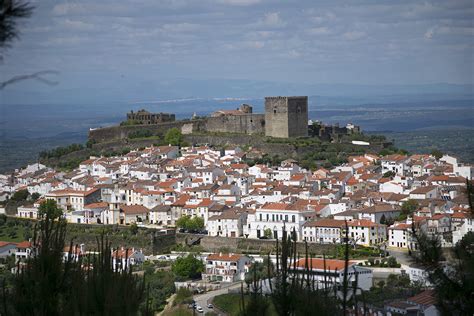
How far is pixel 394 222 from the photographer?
106ft

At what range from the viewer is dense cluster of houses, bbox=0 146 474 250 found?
32562mm

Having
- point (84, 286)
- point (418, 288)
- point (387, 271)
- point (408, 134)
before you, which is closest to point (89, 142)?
point (387, 271)

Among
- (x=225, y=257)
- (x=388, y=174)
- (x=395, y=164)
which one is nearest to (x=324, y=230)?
(x=225, y=257)

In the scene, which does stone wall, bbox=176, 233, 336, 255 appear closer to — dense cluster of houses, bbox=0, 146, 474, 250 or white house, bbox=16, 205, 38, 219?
dense cluster of houses, bbox=0, 146, 474, 250

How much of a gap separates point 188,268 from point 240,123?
18017mm

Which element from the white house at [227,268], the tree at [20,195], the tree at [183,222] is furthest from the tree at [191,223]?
the tree at [20,195]

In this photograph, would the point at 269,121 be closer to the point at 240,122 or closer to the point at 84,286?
the point at 240,122

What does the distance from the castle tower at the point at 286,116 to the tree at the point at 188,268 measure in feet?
50.6

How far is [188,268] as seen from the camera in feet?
97.7

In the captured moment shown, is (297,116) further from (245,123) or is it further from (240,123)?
(240,123)

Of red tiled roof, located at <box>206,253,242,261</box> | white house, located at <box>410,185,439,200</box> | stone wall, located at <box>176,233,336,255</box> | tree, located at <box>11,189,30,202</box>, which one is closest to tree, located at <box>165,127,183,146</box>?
tree, located at <box>11,189,30,202</box>

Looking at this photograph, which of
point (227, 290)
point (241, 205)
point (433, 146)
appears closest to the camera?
point (227, 290)

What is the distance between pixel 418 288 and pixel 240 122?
23.6 m

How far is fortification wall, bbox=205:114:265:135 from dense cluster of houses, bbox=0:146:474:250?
6.58ft
